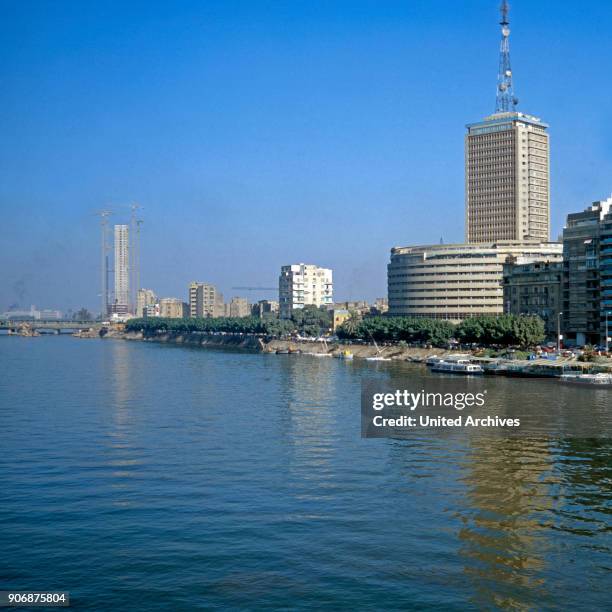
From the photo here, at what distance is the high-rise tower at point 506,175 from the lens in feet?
630

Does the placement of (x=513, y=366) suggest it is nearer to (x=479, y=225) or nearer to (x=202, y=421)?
(x=202, y=421)

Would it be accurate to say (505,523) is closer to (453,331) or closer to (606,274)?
(606,274)

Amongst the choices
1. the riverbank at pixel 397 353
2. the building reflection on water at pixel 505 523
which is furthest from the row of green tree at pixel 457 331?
the building reflection on water at pixel 505 523

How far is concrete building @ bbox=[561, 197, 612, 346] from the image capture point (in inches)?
4267

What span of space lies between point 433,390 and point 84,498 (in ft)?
155

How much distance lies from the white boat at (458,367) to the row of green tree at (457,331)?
467 inches

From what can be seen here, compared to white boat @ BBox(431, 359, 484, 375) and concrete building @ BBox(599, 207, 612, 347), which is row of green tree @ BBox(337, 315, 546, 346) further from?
white boat @ BBox(431, 359, 484, 375)

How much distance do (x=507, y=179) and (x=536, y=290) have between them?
71.7 m

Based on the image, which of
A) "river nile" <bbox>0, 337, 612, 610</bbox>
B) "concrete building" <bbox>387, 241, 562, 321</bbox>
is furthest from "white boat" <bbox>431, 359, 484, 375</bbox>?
"concrete building" <bbox>387, 241, 562, 321</bbox>

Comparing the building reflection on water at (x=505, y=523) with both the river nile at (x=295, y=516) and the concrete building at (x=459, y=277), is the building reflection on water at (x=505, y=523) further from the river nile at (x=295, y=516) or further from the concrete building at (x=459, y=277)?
the concrete building at (x=459, y=277)

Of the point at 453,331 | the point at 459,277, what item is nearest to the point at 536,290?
the point at 453,331

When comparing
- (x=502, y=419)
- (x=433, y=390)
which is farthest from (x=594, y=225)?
(x=502, y=419)

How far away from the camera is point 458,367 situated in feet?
325

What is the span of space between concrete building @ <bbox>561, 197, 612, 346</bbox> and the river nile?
6637cm
